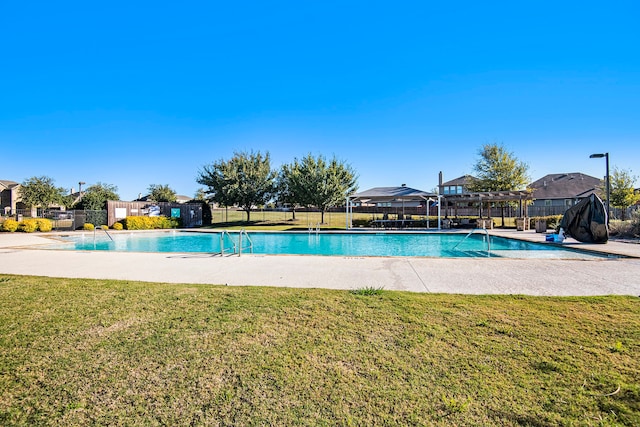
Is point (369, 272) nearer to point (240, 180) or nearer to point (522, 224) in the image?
point (522, 224)

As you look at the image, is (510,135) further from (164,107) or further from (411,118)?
(164,107)

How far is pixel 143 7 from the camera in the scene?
10.1m

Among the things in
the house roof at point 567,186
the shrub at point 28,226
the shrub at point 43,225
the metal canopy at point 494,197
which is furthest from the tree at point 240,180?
the house roof at point 567,186

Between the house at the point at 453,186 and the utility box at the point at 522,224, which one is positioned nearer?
the utility box at the point at 522,224

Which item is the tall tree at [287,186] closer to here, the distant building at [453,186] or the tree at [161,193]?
the distant building at [453,186]

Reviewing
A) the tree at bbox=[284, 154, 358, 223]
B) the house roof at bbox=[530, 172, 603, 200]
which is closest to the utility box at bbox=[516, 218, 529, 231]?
the tree at bbox=[284, 154, 358, 223]

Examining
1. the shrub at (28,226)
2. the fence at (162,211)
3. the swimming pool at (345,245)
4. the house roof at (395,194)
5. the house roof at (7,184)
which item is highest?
the house roof at (7,184)

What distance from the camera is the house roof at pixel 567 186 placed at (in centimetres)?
3431

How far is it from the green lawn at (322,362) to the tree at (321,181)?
72.2ft

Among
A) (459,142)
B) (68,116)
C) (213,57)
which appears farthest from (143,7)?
(459,142)

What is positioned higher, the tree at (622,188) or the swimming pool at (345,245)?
the tree at (622,188)

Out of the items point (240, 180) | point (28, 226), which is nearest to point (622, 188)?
point (240, 180)

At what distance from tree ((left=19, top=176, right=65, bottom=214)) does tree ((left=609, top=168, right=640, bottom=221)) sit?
187 feet

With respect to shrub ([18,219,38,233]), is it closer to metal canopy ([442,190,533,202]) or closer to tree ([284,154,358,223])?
tree ([284,154,358,223])
